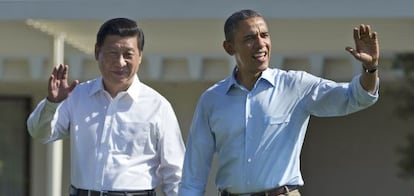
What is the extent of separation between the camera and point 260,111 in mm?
3465

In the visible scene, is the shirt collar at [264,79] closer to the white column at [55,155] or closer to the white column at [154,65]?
the white column at [55,155]

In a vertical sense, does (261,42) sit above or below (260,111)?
above

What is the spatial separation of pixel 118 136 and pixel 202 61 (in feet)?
13.5

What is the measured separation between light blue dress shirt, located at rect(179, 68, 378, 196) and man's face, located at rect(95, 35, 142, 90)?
0.52 meters

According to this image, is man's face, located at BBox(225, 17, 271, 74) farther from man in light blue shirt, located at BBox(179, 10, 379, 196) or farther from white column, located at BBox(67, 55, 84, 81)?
white column, located at BBox(67, 55, 84, 81)

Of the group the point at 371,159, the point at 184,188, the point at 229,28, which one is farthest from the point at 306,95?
the point at 371,159

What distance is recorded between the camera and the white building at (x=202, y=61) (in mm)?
6328

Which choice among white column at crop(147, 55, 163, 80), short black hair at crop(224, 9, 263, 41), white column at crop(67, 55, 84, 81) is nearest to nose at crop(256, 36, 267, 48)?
short black hair at crop(224, 9, 263, 41)

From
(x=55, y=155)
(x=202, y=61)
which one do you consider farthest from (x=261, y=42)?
(x=202, y=61)

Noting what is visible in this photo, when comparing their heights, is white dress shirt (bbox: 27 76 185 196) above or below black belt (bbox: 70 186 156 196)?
above

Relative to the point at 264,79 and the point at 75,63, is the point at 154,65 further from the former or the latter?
the point at 264,79

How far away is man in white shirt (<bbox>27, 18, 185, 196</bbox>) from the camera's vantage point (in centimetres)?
396

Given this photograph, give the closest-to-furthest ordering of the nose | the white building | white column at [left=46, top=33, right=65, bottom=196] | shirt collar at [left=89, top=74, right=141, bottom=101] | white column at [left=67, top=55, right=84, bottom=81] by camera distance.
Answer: the nose, shirt collar at [left=89, top=74, right=141, bottom=101], the white building, white column at [left=46, top=33, right=65, bottom=196], white column at [left=67, top=55, right=84, bottom=81]

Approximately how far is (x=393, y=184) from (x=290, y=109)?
6738mm
